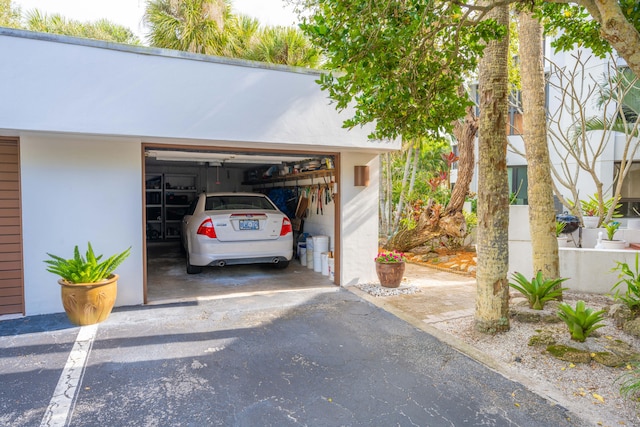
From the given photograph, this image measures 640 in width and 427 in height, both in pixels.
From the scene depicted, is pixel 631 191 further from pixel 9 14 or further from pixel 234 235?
pixel 9 14

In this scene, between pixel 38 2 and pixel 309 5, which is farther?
pixel 38 2

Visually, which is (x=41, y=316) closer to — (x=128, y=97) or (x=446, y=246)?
(x=128, y=97)

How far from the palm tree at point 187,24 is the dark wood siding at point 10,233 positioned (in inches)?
295

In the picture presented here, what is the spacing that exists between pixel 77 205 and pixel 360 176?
402cm

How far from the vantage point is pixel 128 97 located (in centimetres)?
484

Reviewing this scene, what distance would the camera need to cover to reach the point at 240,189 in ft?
43.2

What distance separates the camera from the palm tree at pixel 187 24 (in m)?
11.5

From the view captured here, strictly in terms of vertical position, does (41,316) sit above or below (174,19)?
below

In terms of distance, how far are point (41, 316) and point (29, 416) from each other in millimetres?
Result: 2630

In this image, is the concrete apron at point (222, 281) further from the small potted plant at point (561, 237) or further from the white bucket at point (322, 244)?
the small potted plant at point (561, 237)

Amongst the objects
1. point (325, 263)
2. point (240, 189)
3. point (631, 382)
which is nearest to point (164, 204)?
point (240, 189)

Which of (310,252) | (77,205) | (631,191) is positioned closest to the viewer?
(77,205)

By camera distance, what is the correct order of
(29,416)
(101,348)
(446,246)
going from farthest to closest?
(446,246) < (101,348) < (29,416)

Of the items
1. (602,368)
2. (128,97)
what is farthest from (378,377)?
(128,97)
